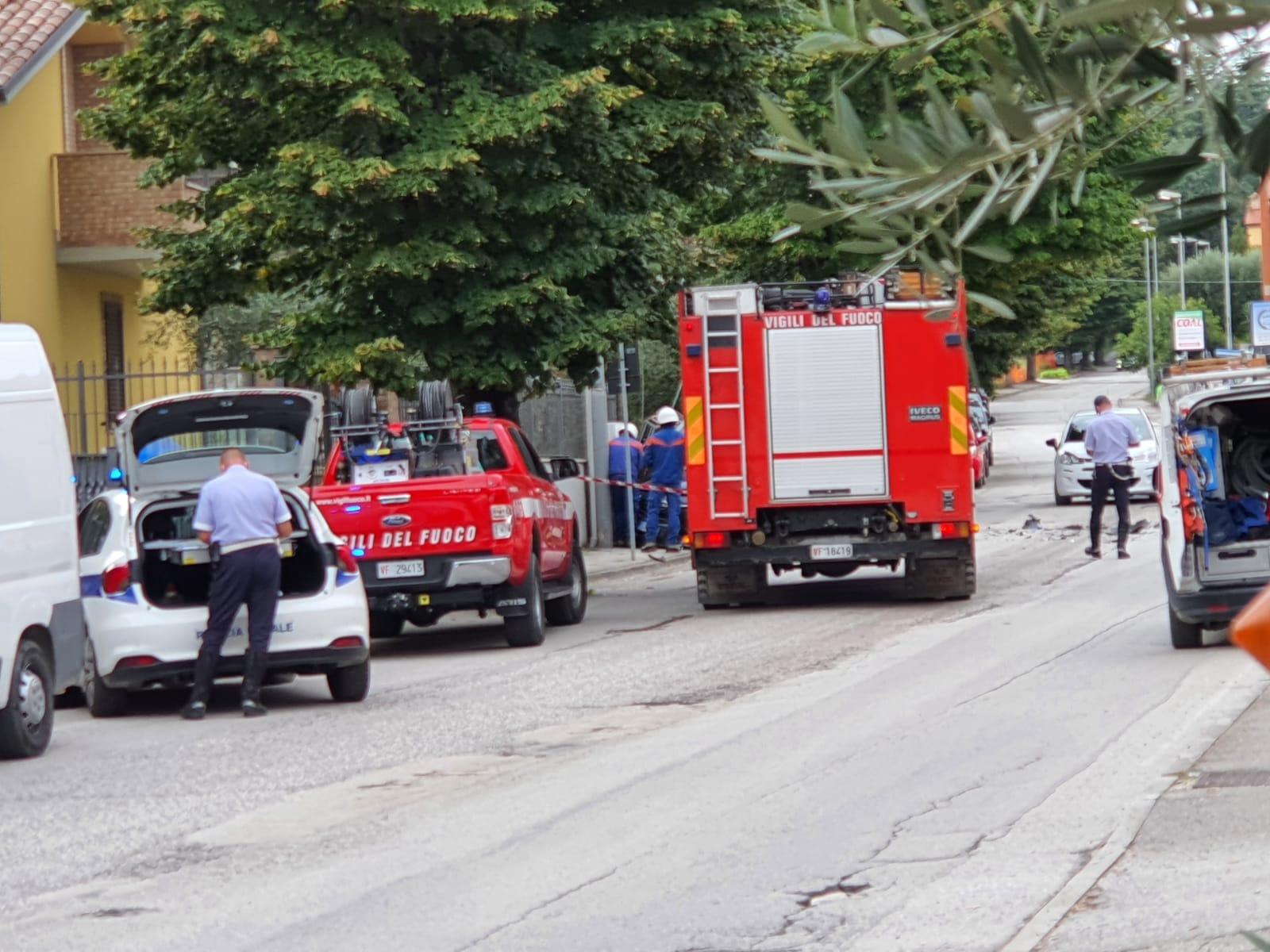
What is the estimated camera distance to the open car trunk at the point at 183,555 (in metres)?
13.8

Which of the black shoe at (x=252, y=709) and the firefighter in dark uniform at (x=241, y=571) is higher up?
the firefighter in dark uniform at (x=241, y=571)

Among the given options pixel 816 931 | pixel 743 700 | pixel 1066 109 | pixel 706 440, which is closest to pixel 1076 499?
pixel 706 440

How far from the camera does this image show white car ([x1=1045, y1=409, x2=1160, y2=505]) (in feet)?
113

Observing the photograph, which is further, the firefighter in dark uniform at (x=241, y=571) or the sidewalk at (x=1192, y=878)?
the firefighter in dark uniform at (x=241, y=571)

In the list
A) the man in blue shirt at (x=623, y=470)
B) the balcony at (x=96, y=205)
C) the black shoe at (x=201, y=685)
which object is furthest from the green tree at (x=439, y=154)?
the man in blue shirt at (x=623, y=470)

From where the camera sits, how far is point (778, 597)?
20.9 m

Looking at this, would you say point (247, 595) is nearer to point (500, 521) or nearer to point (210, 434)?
point (210, 434)

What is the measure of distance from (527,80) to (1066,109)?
17694 millimetres

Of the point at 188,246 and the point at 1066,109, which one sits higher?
the point at 188,246

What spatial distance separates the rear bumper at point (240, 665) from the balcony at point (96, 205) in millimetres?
13284

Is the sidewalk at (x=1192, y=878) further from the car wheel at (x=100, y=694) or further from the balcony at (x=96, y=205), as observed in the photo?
the balcony at (x=96, y=205)

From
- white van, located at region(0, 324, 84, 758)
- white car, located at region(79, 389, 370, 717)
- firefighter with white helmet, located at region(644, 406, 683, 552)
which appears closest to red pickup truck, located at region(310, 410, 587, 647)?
white car, located at region(79, 389, 370, 717)

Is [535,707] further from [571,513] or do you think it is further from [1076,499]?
[1076,499]

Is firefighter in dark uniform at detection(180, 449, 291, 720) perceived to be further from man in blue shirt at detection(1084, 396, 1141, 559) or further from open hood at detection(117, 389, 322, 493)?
man in blue shirt at detection(1084, 396, 1141, 559)
